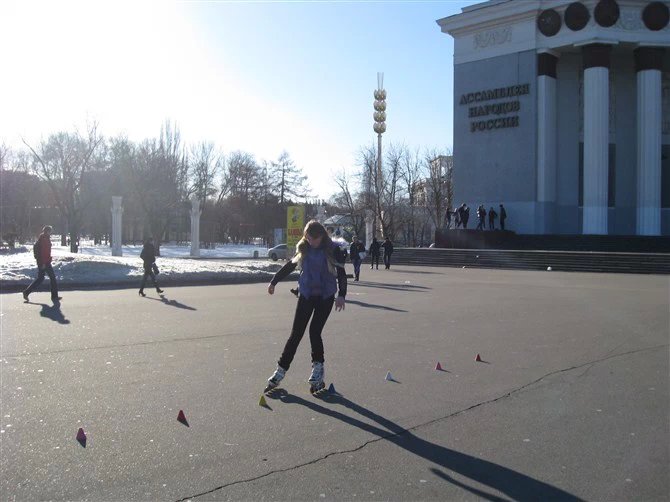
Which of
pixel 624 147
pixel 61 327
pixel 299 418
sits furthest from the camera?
pixel 624 147

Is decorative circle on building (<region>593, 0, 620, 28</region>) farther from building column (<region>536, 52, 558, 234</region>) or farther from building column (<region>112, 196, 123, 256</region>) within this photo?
building column (<region>112, 196, 123, 256</region>)

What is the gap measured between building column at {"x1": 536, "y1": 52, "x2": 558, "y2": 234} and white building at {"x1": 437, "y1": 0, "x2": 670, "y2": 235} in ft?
0.23

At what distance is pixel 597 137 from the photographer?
142ft

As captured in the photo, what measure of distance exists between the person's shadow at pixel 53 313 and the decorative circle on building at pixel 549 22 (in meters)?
40.8

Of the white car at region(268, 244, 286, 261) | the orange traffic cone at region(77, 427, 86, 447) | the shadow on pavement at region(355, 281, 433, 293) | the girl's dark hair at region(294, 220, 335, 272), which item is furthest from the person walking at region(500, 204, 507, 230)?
the orange traffic cone at region(77, 427, 86, 447)

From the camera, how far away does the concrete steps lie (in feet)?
107

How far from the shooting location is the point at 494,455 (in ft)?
15.6

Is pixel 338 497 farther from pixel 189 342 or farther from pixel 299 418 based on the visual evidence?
pixel 189 342

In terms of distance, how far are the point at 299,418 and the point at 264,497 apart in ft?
5.63

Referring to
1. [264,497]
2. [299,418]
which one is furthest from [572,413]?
[264,497]

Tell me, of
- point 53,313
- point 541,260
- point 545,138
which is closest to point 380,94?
point 541,260

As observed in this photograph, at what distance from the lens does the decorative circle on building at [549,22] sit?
4462 centimetres

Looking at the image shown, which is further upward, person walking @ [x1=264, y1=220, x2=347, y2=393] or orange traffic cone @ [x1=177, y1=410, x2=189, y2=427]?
person walking @ [x1=264, y1=220, x2=347, y2=393]

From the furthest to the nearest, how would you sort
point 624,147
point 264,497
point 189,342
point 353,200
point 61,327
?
1. point 353,200
2. point 624,147
3. point 61,327
4. point 189,342
5. point 264,497
